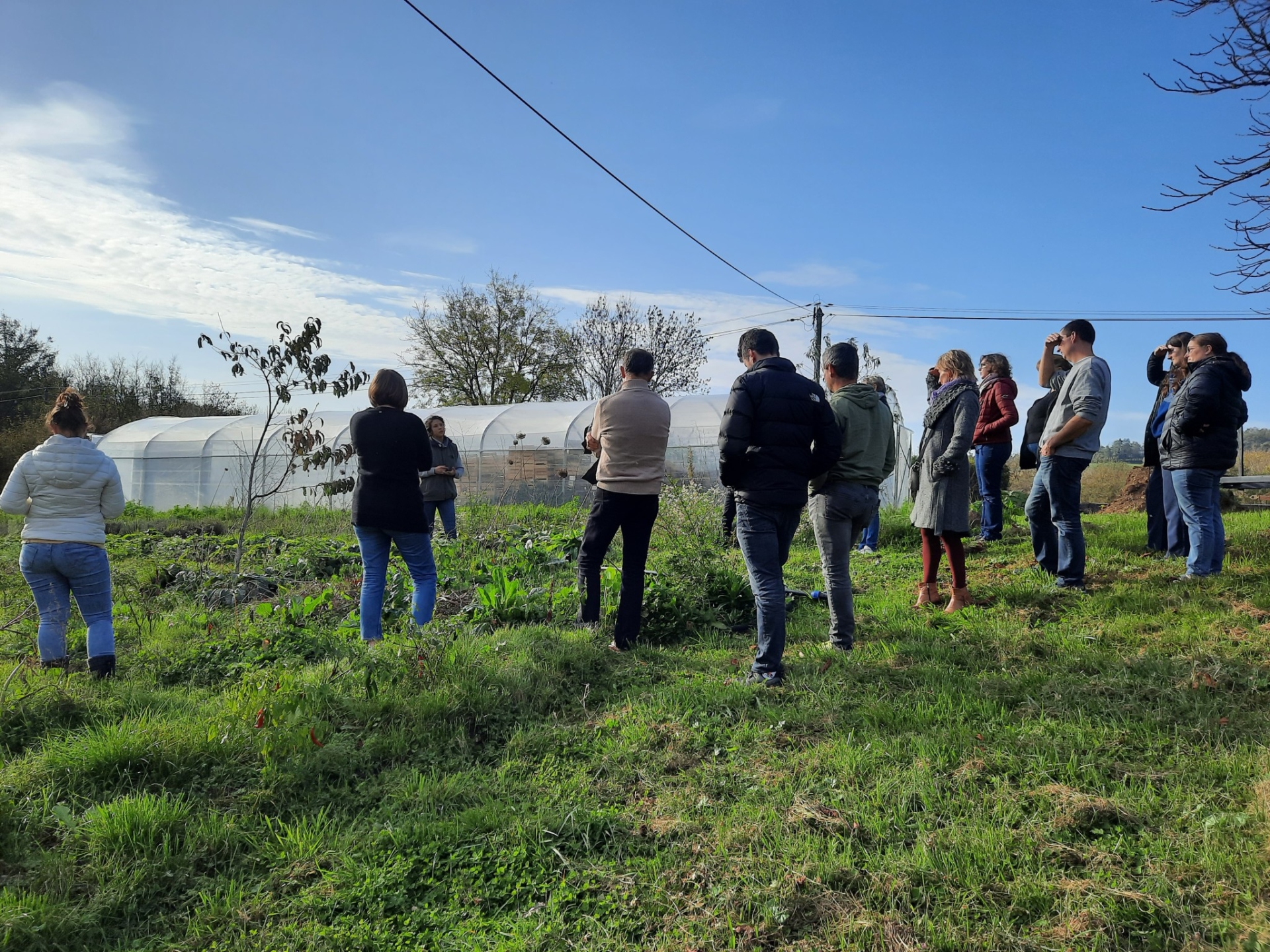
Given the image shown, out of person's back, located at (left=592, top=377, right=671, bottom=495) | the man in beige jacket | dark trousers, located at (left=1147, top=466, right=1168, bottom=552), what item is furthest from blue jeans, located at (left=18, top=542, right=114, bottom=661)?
dark trousers, located at (left=1147, top=466, right=1168, bottom=552)

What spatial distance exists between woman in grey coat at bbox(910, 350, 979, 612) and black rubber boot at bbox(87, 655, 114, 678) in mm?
5094

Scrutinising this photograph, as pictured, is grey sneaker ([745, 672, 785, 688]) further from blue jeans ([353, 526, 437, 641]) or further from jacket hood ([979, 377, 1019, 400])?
jacket hood ([979, 377, 1019, 400])

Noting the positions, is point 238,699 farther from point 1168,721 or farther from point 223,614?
point 1168,721

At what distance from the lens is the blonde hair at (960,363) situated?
4.96 metres

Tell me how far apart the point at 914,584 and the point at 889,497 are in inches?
472

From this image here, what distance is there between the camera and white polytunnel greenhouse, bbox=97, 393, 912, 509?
16828 mm

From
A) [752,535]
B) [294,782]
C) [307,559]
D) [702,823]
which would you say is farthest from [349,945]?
[307,559]

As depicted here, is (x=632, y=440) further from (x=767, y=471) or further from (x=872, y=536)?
(x=872, y=536)

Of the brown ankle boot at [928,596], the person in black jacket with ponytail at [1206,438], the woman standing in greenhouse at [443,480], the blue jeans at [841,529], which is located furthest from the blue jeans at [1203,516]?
the woman standing in greenhouse at [443,480]

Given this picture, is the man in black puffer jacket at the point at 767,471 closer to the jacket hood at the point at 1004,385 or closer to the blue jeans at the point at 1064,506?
the blue jeans at the point at 1064,506

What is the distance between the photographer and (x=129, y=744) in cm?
310

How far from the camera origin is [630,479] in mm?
4559

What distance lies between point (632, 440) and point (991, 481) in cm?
423

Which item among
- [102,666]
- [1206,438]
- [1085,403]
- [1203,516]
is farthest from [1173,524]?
[102,666]
